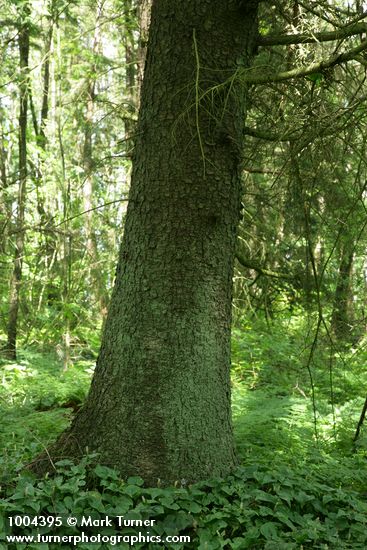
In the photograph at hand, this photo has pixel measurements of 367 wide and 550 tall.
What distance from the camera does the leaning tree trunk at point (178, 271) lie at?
3686mm

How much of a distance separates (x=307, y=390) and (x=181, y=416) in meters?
4.34

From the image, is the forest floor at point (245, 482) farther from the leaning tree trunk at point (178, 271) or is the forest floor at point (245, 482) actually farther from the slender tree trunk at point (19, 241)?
the slender tree trunk at point (19, 241)

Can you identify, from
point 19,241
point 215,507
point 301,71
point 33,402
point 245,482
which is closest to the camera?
point 215,507

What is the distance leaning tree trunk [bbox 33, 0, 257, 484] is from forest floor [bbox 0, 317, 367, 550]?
0.83 feet

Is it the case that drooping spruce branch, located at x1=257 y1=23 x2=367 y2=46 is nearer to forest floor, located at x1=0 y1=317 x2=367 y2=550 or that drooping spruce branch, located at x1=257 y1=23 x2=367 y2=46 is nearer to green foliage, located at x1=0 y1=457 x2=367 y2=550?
forest floor, located at x1=0 y1=317 x2=367 y2=550

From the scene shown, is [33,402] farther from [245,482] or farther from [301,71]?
[301,71]

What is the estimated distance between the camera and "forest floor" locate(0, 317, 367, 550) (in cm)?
322

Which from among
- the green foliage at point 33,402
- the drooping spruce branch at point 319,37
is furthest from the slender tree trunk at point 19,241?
the drooping spruce branch at point 319,37

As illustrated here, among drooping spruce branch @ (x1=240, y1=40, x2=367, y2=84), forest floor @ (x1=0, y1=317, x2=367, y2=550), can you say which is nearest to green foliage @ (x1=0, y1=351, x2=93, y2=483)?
forest floor @ (x1=0, y1=317, x2=367, y2=550)

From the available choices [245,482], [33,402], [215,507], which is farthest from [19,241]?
[215,507]

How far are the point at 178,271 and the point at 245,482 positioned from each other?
1409mm

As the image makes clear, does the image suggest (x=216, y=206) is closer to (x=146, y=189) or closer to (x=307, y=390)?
(x=146, y=189)

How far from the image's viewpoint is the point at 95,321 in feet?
33.4

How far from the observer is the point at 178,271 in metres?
3.78
